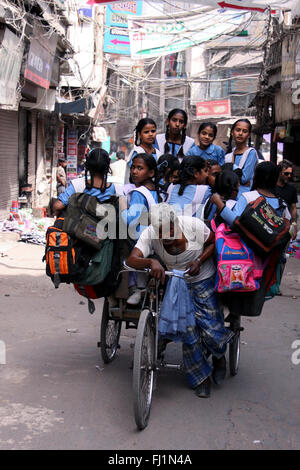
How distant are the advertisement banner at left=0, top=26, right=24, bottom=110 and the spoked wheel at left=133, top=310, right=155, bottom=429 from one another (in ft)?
25.4

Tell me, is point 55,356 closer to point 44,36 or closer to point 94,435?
point 94,435

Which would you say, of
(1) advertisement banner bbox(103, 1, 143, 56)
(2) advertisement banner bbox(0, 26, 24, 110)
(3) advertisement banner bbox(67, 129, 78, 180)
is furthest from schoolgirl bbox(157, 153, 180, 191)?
(1) advertisement banner bbox(103, 1, 143, 56)

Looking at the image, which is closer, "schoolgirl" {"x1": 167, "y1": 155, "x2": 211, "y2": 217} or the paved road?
the paved road

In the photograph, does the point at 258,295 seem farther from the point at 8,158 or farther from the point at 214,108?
the point at 214,108

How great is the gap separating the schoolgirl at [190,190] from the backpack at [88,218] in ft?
1.54

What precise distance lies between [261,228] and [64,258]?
1.34 meters

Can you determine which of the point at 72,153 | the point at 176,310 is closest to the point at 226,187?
the point at 176,310

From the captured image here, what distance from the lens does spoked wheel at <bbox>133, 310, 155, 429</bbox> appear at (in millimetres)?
3541

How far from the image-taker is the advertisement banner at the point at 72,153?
71.0 ft

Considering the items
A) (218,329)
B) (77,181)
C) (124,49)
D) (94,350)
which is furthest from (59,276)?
(124,49)

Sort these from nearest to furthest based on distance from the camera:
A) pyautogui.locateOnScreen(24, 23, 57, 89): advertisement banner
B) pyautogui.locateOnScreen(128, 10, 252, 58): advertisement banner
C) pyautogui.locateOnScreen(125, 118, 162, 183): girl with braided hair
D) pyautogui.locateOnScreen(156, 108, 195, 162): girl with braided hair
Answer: pyautogui.locateOnScreen(125, 118, 162, 183): girl with braided hair
pyautogui.locateOnScreen(156, 108, 195, 162): girl with braided hair
pyautogui.locateOnScreen(24, 23, 57, 89): advertisement banner
pyautogui.locateOnScreen(128, 10, 252, 58): advertisement banner

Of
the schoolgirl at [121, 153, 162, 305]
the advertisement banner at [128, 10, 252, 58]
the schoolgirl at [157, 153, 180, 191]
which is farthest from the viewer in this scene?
the advertisement banner at [128, 10, 252, 58]

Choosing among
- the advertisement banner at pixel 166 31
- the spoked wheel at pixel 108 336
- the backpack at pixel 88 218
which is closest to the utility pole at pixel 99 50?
the advertisement banner at pixel 166 31

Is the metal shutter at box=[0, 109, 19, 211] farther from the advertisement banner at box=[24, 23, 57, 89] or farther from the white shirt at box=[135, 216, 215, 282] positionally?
the white shirt at box=[135, 216, 215, 282]
